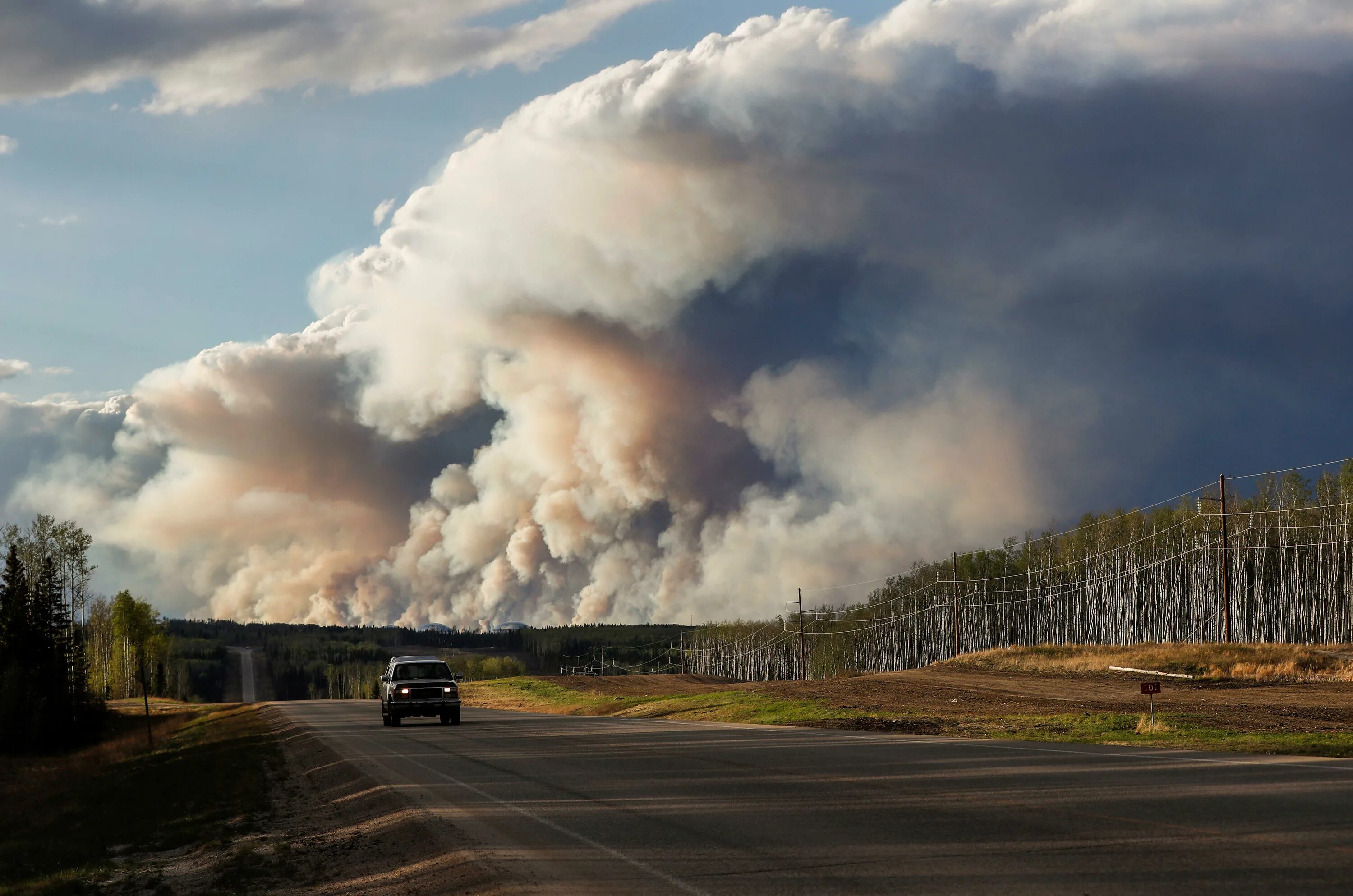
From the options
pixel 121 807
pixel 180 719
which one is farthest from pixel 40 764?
pixel 121 807

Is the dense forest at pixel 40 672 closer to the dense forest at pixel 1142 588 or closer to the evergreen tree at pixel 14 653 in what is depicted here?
the evergreen tree at pixel 14 653

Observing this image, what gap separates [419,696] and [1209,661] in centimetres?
3423

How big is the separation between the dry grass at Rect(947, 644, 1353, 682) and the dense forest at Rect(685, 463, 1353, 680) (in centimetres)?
369

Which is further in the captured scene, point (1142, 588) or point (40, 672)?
point (1142, 588)

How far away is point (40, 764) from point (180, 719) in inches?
891

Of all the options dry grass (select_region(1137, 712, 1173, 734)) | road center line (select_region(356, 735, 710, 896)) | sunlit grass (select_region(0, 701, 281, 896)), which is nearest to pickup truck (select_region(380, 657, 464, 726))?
sunlit grass (select_region(0, 701, 281, 896))

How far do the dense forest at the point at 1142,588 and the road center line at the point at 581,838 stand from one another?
47.4 meters

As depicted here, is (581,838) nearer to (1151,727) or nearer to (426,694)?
(1151,727)

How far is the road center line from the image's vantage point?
11.1m

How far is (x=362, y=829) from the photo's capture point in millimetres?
16547

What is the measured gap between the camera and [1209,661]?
5400 centimetres

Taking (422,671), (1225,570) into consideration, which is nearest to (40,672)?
(422,671)

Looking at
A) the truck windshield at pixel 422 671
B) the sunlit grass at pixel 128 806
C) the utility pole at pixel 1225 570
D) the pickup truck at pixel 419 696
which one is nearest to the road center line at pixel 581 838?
the sunlit grass at pixel 128 806

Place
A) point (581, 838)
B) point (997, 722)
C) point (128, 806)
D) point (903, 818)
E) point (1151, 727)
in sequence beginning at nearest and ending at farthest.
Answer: point (581, 838) → point (903, 818) → point (128, 806) → point (1151, 727) → point (997, 722)
